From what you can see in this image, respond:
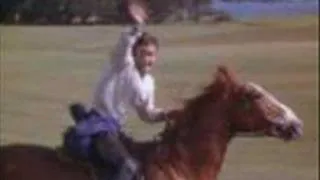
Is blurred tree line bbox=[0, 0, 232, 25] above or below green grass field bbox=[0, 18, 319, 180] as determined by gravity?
above

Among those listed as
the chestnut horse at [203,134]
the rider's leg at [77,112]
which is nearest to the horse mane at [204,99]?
the chestnut horse at [203,134]

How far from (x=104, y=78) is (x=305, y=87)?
0.25 meters

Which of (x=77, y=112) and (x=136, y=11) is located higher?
(x=136, y=11)

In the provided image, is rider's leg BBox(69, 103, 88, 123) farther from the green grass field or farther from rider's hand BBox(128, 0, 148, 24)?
rider's hand BBox(128, 0, 148, 24)

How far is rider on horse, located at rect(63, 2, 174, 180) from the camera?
1.05 meters

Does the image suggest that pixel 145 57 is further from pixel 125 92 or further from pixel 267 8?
pixel 267 8

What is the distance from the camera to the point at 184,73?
1.07 meters

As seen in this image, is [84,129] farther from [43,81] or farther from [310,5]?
[310,5]

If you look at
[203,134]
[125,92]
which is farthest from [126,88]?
[203,134]

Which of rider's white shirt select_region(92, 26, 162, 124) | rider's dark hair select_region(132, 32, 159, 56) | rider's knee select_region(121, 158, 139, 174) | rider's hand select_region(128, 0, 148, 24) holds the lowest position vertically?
rider's knee select_region(121, 158, 139, 174)

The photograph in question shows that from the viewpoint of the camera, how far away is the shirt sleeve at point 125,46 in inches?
41.9

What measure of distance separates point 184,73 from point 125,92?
0.26ft

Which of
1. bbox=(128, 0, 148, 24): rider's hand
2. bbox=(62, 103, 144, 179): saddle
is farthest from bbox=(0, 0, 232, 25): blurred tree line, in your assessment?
bbox=(62, 103, 144, 179): saddle

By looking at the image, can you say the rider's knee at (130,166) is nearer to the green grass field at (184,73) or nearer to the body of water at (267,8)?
the green grass field at (184,73)
